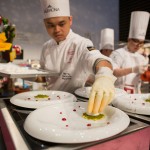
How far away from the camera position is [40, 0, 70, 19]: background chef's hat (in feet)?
5.00

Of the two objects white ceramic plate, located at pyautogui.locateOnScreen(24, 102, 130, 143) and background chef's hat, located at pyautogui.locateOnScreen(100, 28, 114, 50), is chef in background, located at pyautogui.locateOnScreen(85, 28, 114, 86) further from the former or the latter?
white ceramic plate, located at pyautogui.locateOnScreen(24, 102, 130, 143)

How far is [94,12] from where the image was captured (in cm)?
A: 548

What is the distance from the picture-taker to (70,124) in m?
0.73

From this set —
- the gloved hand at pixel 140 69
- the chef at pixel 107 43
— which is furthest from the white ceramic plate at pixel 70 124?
the chef at pixel 107 43

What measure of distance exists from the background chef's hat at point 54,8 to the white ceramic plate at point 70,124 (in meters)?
0.91

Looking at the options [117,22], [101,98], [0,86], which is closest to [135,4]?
[117,22]

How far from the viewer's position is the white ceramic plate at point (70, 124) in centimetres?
56

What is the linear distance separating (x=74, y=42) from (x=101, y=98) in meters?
0.91

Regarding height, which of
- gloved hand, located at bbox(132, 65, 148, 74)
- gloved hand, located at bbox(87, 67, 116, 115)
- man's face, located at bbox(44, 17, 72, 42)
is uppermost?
man's face, located at bbox(44, 17, 72, 42)

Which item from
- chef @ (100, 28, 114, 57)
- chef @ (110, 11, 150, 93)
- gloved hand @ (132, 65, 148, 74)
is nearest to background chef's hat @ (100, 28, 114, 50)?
chef @ (100, 28, 114, 57)

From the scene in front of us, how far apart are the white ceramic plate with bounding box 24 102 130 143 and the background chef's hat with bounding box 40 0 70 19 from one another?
0.91 metres

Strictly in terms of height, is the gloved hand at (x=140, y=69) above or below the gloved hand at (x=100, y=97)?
below

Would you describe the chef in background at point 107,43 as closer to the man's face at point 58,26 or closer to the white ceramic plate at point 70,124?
the man's face at point 58,26

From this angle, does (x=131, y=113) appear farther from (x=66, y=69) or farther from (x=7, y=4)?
(x=7, y=4)
